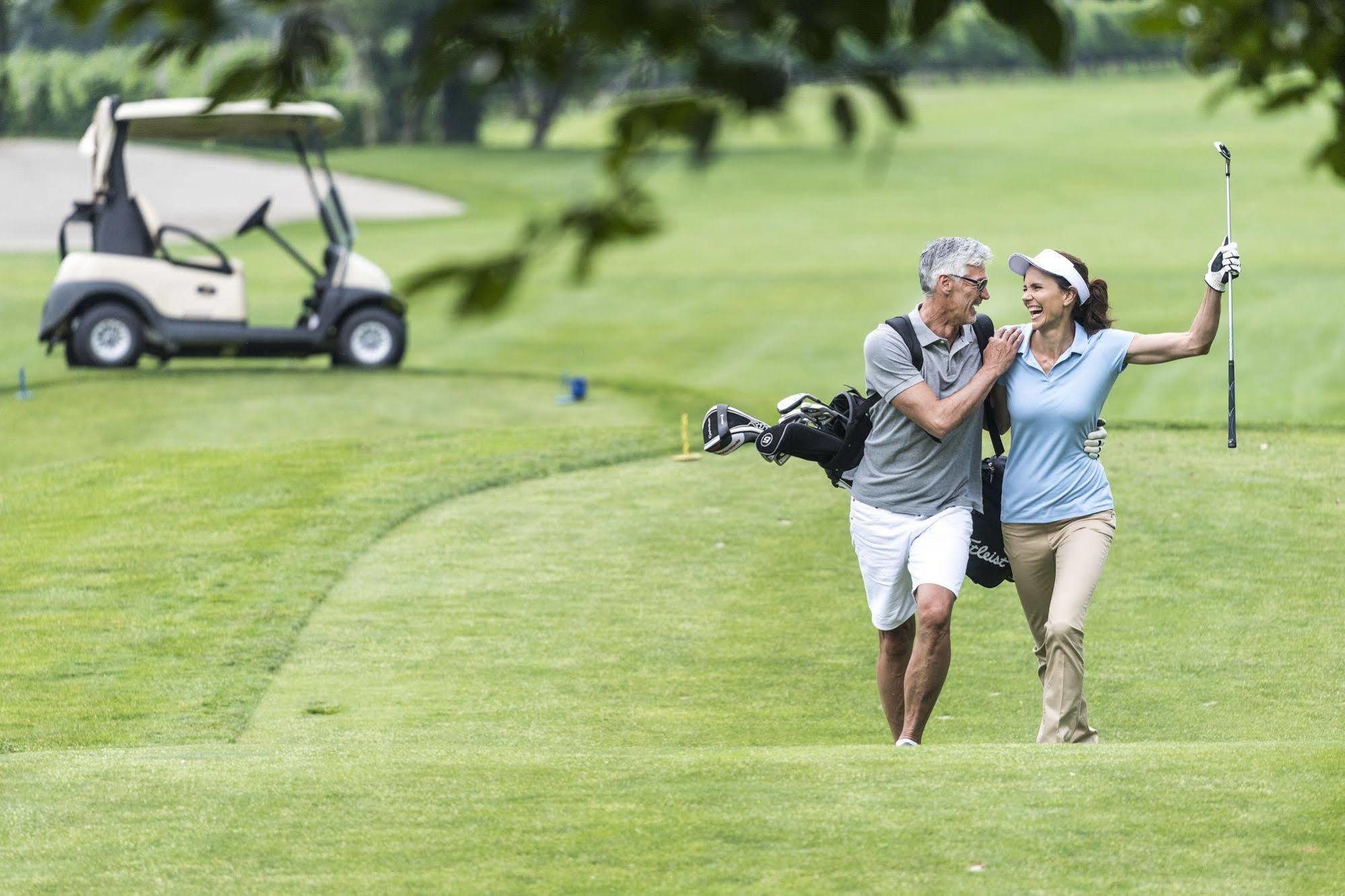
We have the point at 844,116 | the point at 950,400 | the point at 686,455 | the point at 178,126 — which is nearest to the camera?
the point at 844,116

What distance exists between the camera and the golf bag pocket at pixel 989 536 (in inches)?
279

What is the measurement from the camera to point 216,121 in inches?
690

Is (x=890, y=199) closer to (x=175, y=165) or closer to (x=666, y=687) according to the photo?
(x=175, y=165)

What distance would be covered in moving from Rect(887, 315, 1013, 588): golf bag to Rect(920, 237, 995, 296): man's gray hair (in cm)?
23

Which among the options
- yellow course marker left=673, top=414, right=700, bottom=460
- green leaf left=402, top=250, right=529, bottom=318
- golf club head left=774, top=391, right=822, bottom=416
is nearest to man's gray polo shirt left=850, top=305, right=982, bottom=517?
golf club head left=774, top=391, right=822, bottom=416

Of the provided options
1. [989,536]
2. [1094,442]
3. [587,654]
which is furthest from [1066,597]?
[587,654]

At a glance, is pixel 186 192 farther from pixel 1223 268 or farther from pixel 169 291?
pixel 1223 268

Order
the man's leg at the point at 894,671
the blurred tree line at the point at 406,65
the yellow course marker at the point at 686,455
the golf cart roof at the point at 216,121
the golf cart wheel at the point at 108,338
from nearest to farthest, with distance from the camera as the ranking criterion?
the blurred tree line at the point at 406,65 < the man's leg at the point at 894,671 < the yellow course marker at the point at 686,455 < the golf cart roof at the point at 216,121 < the golf cart wheel at the point at 108,338

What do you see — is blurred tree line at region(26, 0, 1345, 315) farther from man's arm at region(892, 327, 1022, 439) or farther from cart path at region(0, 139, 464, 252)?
cart path at region(0, 139, 464, 252)

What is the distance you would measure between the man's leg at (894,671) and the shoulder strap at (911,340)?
0.98 metres

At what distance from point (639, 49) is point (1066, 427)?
13.1ft

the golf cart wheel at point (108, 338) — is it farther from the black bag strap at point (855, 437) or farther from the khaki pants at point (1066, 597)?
the khaki pants at point (1066, 597)

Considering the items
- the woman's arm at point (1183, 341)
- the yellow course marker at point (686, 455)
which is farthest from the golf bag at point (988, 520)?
the yellow course marker at point (686, 455)

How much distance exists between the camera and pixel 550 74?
299 centimetres
